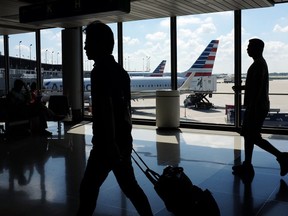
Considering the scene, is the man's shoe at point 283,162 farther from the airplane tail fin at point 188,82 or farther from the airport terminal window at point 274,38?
the airplane tail fin at point 188,82

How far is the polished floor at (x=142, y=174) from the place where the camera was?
3.78m

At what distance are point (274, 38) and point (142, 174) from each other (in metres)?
5.48

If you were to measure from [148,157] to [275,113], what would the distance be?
457cm

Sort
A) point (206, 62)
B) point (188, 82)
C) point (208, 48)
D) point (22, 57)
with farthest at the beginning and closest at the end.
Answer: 1. point (22, 57)
2. point (188, 82)
3. point (206, 62)
4. point (208, 48)

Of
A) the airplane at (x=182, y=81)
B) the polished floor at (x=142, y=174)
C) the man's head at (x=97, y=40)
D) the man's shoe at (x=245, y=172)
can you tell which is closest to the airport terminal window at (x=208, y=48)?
the airplane at (x=182, y=81)

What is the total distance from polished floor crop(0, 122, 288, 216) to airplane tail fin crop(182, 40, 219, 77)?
11.0ft

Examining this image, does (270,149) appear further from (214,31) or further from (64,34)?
(64,34)

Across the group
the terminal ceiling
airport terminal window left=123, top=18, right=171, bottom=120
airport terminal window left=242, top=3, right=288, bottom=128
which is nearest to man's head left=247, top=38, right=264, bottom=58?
the terminal ceiling

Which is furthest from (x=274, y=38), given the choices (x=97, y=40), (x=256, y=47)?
(x=97, y=40)

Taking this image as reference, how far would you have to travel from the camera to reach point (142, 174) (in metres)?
5.02

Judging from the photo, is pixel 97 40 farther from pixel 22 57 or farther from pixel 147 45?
pixel 22 57

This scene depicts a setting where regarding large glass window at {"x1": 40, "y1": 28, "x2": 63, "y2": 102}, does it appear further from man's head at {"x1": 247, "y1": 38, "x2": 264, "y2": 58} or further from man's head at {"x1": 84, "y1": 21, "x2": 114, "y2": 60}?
man's head at {"x1": 84, "y1": 21, "x2": 114, "y2": 60}

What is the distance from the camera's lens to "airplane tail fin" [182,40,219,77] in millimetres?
10938

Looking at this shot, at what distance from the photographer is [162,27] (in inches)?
397
